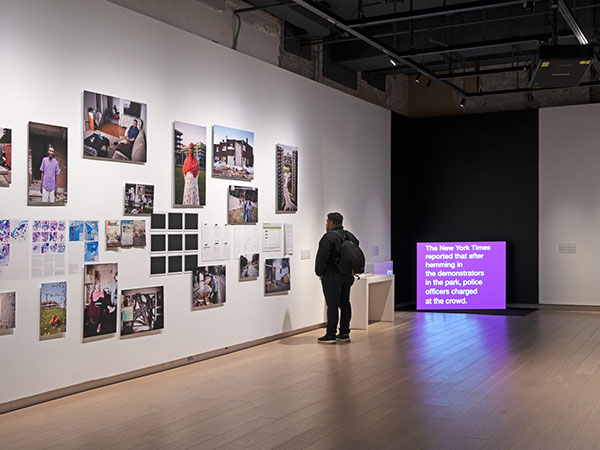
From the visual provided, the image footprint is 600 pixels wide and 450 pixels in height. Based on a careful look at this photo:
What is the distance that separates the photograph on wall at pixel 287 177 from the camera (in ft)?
31.0

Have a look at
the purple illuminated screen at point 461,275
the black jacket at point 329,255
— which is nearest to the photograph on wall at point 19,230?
the black jacket at point 329,255

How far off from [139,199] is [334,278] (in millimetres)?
3050

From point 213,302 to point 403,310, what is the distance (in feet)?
18.6

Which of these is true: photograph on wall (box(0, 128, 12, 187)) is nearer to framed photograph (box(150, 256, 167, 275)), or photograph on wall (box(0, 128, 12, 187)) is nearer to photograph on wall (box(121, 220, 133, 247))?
photograph on wall (box(121, 220, 133, 247))

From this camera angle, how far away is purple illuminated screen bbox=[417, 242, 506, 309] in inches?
503

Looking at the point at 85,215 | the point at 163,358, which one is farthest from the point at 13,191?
the point at 163,358

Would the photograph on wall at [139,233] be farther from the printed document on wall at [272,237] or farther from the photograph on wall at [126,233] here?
the printed document on wall at [272,237]

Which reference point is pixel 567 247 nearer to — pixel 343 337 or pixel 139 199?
pixel 343 337

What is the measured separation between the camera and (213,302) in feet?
26.2

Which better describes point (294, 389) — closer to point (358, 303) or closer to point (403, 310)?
point (358, 303)

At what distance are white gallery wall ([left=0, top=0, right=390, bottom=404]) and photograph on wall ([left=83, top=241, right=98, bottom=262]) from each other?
109mm

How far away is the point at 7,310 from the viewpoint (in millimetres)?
5574

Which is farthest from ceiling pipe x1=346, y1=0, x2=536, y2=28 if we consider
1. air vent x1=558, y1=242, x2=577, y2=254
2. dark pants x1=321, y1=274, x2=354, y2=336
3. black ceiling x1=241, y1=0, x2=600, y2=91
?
air vent x1=558, y1=242, x2=577, y2=254

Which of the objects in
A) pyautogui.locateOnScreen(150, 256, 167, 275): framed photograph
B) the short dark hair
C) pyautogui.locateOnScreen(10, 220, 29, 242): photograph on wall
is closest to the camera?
pyautogui.locateOnScreen(10, 220, 29, 242): photograph on wall
